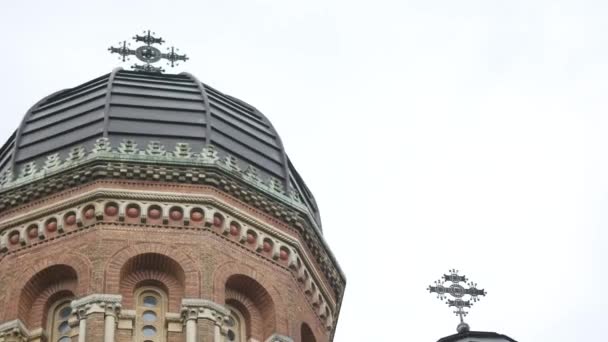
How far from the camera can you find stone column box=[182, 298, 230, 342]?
35.3 metres

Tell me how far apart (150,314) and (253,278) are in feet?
8.37

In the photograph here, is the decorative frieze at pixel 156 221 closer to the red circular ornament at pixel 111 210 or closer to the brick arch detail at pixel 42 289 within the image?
the red circular ornament at pixel 111 210

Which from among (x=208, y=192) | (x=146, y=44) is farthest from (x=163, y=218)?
(x=146, y=44)

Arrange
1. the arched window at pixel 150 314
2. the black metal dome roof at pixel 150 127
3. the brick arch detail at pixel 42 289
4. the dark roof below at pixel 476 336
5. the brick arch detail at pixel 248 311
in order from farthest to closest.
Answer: the black metal dome roof at pixel 150 127, the dark roof below at pixel 476 336, the brick arch detail at pixel 248 311, the brick arch detail at pixel 42 289, the arched window at pixel 150 314

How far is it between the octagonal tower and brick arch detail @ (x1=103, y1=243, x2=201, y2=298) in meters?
0.03

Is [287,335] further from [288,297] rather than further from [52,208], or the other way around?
[52,208]

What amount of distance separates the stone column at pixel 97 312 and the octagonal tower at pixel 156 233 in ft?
0.12

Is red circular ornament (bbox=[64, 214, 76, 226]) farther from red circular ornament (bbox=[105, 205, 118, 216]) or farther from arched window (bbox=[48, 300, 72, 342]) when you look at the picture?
arched window (bbox=[48, 300, 72, 342])

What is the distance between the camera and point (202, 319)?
35.7m

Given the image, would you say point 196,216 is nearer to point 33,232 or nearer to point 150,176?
point 150,176

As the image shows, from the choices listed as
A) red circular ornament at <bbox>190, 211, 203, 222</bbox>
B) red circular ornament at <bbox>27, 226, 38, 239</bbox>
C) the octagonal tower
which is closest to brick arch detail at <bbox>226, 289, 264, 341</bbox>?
the octagonal tower

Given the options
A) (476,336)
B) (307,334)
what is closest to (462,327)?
(476,336)

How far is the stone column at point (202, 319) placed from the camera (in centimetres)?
3534

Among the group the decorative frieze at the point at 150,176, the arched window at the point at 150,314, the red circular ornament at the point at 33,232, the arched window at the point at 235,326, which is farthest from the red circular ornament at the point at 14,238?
the arched window at the point at 235,326
